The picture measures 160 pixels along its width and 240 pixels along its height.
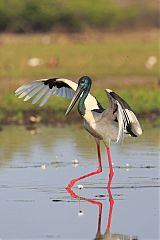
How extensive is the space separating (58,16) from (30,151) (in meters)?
24.1

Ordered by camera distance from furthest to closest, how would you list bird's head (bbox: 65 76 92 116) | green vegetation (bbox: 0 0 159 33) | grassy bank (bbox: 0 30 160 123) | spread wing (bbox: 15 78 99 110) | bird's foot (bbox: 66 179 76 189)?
green vegetation (bbox: 0 0 159 33), grassy bank (bbox: 0 30 160 123), spread wing (bbox: 15 78 99 110), bird's head (bbox: 65 76 92 116), bird's foot (bbox: 66 179 76 189)

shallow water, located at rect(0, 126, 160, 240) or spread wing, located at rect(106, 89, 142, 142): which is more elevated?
spread wing, located at rect(106, 89, 142, 142)

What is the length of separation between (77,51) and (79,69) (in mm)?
3187

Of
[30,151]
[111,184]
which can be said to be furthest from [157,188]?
[30,151]

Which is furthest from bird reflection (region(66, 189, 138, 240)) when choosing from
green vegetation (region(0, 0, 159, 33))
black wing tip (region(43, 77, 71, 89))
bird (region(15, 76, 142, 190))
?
green vegetation (region(0, 0, 159, 33))

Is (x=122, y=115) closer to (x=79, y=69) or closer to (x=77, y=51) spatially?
(x=79, y=69)

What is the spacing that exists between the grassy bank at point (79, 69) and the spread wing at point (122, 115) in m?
5.52

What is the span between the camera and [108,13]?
37.2 metres

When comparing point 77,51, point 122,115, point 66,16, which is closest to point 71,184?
point 122,115

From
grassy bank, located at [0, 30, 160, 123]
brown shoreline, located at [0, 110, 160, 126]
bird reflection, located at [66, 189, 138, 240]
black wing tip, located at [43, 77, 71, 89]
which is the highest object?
grassy bank, located at [0, 30, 160, 123]

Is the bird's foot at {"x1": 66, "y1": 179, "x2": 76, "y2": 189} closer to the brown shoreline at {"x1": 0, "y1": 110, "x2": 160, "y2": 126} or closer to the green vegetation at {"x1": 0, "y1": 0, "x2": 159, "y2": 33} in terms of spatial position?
the brown shoreline at {"x1": 0, "y1": 110, "x2": 160, "y2": 126}

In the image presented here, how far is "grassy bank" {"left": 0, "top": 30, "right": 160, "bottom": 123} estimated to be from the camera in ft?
50.5

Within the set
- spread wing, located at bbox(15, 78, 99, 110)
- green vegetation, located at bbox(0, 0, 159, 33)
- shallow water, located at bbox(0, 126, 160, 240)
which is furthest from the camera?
green vegetation, located at bbox(0, 0, 159, 33)

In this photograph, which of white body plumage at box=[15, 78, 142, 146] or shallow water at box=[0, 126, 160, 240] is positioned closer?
shallow water at box=[0, 126, 160, 240]
